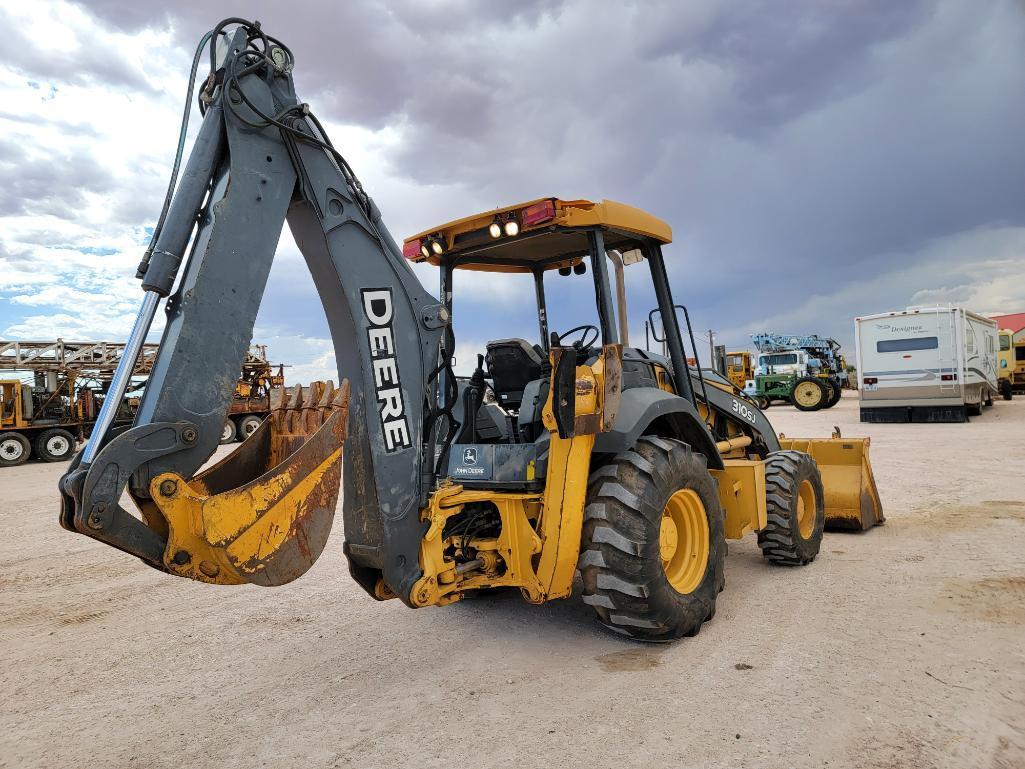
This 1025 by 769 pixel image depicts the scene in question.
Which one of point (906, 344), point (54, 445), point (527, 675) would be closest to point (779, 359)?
point (906, 344)

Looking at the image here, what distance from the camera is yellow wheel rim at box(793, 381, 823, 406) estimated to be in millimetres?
24047

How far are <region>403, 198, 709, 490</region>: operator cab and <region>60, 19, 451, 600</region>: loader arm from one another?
0.49 meters

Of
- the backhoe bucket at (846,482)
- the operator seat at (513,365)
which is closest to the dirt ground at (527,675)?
the backhoe bucket at (846,482)

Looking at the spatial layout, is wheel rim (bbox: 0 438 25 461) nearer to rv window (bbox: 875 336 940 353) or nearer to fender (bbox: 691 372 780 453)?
fender (bbox: 691 372 780 453)

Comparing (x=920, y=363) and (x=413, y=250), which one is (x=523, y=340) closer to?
(x=413, y=250)

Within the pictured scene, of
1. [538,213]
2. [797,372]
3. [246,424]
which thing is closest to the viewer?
[538,213]

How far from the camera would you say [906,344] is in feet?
56.0

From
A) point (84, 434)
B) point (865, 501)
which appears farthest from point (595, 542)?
point (84, 434)

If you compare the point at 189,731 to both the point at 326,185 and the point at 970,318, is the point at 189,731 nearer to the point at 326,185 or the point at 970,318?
the point at 326,185

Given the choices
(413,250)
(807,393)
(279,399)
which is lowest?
(807,393)

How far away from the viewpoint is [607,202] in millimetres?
4121

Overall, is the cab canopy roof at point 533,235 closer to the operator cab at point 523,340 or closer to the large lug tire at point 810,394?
the operator cab at point 523,340

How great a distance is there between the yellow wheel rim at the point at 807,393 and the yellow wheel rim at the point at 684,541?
2193 centimetres

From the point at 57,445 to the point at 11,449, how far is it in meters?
1.22
